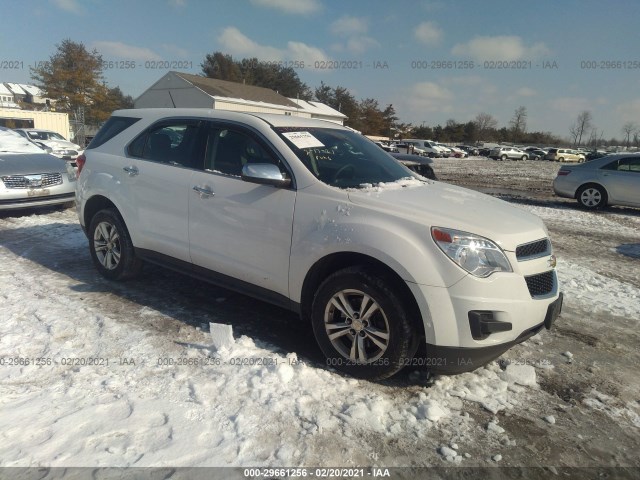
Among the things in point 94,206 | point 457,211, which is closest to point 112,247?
point 94,206

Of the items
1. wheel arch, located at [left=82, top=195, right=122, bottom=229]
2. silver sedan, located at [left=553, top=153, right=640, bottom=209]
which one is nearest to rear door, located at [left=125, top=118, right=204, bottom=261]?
wheel arch, located at [left=82, top=195, right=122, bottom=229]

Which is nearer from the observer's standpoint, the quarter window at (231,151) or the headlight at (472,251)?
the headlight at (472,251)

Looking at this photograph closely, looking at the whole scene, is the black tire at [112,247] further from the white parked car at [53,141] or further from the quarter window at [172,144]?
the white parked car at [53,141]

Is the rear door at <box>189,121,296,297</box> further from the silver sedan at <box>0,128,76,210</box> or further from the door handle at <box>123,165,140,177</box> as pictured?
the silver sedan at <box>0,128,76,210</box>

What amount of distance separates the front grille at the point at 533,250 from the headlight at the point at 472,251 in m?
0.15

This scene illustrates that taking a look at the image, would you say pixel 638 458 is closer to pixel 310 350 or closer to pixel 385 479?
pixel 385 479

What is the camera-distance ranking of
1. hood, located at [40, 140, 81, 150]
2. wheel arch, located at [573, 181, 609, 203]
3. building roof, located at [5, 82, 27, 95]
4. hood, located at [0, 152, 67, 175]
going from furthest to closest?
1. building roof, located at [5, 82, 27, 95]
2. hood, located at [40, 140, 81, 150]
3. wheel arch, located at [573, 181, 609, 203]
4. hood, located at [0, 152, 67, 175]

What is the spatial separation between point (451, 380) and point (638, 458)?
114 centimetres

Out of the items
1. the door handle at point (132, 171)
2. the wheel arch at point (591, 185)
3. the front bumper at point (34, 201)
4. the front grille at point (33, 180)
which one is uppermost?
the door handle at point (132, 171)

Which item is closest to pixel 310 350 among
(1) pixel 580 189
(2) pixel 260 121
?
(2) pixel 260 121

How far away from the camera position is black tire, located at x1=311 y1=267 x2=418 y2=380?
9.87ft

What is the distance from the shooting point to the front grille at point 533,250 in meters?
3.03

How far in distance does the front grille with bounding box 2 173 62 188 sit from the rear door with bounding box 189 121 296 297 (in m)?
5.47

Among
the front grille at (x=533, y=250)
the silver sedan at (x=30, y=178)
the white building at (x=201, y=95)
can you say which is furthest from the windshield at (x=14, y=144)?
the white building at (x=201, y=95)
